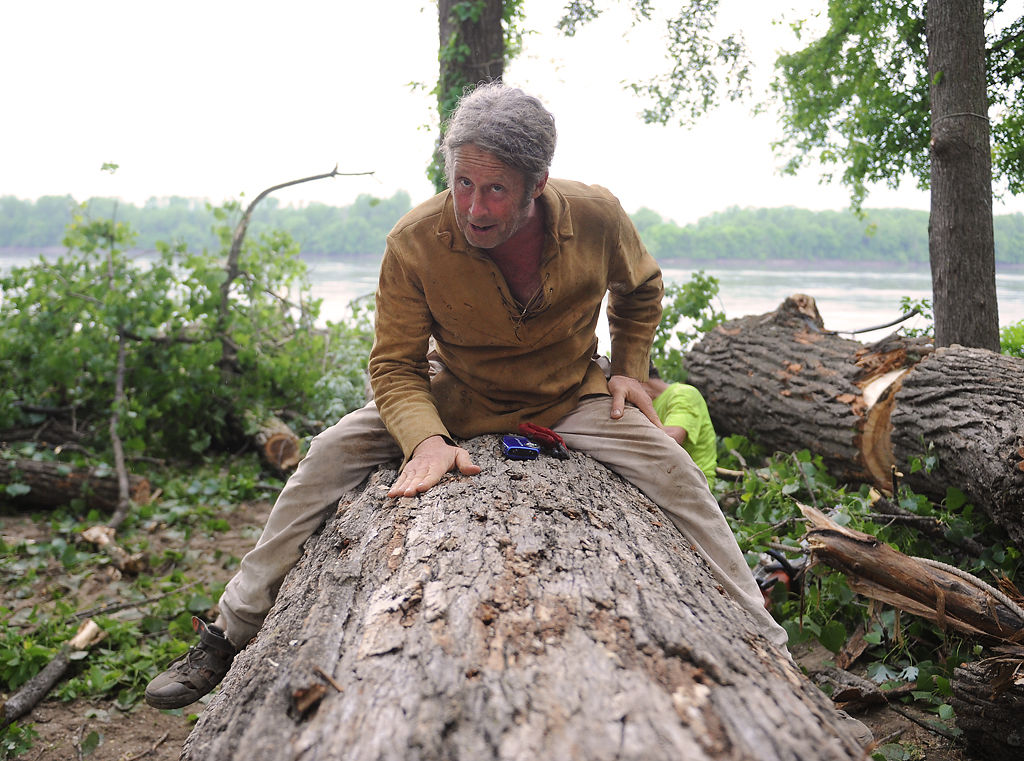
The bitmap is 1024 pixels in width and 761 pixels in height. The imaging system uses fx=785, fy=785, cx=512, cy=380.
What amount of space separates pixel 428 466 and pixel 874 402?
2.67m

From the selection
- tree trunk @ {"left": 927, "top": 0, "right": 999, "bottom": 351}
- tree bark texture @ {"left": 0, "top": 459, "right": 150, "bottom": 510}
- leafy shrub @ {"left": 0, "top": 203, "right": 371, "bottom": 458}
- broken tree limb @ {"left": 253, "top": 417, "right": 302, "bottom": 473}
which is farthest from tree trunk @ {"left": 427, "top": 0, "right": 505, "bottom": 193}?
tree bark texture @ {"left": 0, "top": 459, "right": 150, "bottom": 510}

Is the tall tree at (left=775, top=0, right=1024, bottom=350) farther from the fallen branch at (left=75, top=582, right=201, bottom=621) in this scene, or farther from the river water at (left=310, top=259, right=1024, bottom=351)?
the fallen branch at (left=75, top=582, right=201, bottom=621)

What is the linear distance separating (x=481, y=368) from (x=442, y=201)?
544 millimetres

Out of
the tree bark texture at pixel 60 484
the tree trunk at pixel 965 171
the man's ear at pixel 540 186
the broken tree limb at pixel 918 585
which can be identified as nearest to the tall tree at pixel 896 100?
the tree trunk at pixel 965 171

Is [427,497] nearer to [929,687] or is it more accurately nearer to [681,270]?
[929,687]

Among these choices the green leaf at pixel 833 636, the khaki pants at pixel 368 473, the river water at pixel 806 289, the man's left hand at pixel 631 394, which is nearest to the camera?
the khaki pants at pixel 368 473

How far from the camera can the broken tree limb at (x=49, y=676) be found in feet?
9.32

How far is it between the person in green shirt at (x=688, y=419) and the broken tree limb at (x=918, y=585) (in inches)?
28.8

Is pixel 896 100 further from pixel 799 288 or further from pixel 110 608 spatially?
pixel 110 608

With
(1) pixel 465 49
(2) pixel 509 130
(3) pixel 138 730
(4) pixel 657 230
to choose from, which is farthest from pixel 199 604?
(4) pixel 657 230

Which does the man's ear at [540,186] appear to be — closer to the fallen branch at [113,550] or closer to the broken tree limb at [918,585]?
the broken tree limb at [918,585]

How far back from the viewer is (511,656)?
4.28ft

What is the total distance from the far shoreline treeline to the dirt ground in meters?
3.21

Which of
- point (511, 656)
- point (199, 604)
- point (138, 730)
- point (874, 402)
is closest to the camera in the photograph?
point (511, 656)
